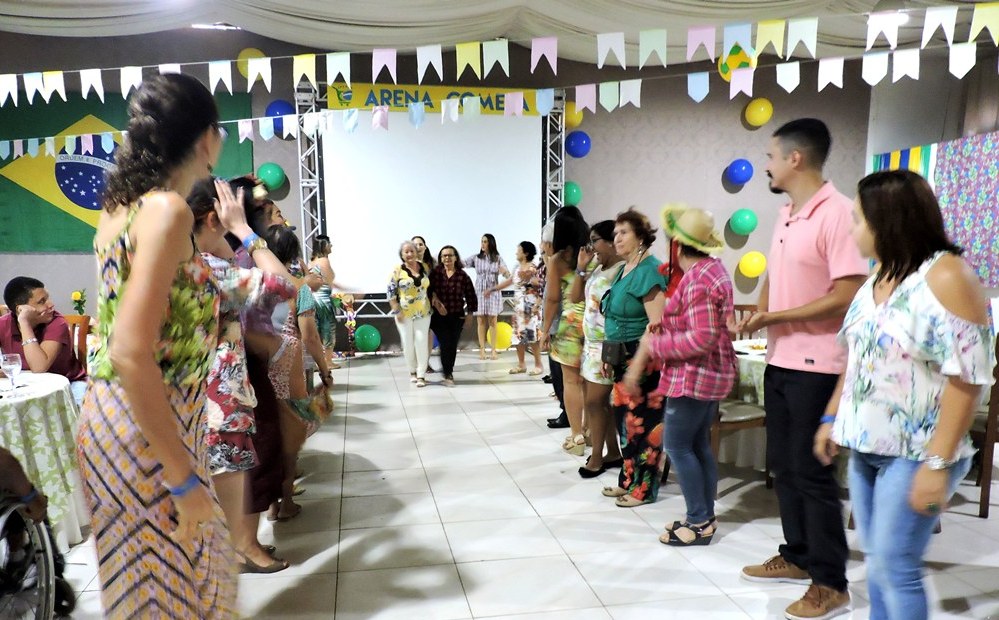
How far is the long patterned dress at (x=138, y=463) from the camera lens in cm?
112

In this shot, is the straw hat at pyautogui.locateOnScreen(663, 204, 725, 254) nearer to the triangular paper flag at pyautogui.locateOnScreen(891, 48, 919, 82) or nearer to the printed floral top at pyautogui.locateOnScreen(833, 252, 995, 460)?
the printed floral top at pyautogui.locateOnScreen(833, 252, 995, 460)

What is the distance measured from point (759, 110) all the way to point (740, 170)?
2.69ft

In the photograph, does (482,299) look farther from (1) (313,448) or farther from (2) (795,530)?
(2) (795,530)

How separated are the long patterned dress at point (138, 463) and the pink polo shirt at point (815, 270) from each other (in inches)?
68.8

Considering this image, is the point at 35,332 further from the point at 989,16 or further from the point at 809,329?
the point at 989,16

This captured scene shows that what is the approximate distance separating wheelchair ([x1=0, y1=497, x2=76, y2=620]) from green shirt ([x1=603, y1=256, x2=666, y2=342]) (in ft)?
7.75

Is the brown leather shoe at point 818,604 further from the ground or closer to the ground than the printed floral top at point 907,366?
closer to the ground

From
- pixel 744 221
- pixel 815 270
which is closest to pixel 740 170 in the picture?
pixel 744 221

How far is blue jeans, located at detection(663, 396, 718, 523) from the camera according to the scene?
2.58 meters

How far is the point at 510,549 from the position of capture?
105 inches

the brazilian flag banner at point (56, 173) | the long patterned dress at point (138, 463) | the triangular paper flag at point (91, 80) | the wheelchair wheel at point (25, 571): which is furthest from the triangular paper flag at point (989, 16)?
the brazilian flag banner at point (56, 173)

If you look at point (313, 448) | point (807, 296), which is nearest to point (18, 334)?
point (313, 448)

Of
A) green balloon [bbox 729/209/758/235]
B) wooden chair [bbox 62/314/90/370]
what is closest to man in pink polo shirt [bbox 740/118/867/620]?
wooden chair [bbox 62/314/90/370]

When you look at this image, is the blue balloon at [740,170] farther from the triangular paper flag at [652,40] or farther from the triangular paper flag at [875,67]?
the triangular paper flag at [652,40]
